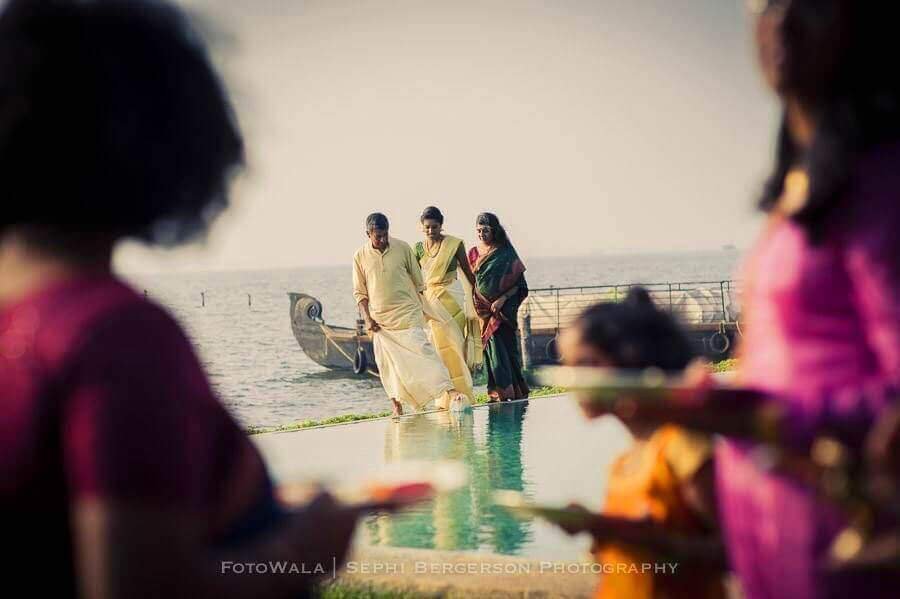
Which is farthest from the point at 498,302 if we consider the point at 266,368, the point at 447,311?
the point at 266,368

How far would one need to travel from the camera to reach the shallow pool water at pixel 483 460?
18.6 ft

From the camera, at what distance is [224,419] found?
1500mm

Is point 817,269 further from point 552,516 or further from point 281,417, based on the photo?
point 281,417

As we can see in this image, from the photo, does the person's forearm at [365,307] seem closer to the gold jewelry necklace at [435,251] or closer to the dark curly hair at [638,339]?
the gold jewelry necklace at [435,251]

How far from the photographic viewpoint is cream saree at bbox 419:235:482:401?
1332cm

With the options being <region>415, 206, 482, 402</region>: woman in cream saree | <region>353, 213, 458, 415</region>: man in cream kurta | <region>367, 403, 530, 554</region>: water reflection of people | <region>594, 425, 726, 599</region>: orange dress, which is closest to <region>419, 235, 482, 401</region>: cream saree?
<region>415, 206, 482, 402</region>: woman in cream saree

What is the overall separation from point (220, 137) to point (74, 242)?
10.4 inches

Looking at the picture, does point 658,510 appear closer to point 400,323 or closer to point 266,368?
point 400,323

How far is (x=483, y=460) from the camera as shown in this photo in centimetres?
814

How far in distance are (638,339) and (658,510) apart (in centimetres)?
38

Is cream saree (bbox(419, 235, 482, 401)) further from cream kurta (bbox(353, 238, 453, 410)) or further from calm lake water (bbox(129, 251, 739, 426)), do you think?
calm lake water (bbox(129, 251, 739, 426))

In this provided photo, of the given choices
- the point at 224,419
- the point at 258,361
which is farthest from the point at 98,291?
the point at 258,361

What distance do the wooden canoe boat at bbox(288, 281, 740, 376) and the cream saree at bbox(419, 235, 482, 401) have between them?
589 cm

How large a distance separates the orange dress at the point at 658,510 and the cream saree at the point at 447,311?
10.6 metres
